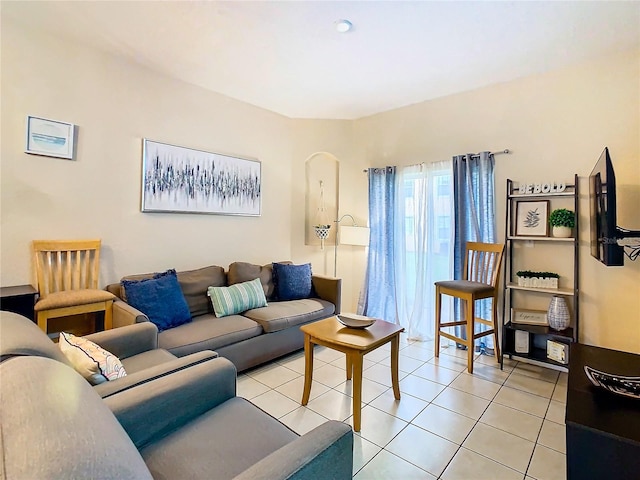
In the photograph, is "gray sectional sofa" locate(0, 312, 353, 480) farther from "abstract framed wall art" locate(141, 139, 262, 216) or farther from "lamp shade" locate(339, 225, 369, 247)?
"lamp shade" locate(339, 225, 369, 247)

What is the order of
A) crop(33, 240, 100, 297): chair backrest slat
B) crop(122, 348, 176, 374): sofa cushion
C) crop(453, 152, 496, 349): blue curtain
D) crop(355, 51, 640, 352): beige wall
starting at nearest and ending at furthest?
crop(122, 348, 176, 374): sofa cushion, crop(33, 240, 100, 297): chair backrest slat, crop(355, 51, 640, 352): beige wall, crop(453, 152, 496, 349): blue curtain

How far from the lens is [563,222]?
2.83m

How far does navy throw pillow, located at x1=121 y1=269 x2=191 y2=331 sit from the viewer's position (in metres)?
2.51

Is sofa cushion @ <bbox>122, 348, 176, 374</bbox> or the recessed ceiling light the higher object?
the recessed ceiling light

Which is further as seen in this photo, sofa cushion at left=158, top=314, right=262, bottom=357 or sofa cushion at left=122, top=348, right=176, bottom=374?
sofa cushion at left=158, top=314, right=262, bottom=357

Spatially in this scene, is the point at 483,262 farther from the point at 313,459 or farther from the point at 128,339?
the point at 128,339

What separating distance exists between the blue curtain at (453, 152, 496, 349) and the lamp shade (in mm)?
1080

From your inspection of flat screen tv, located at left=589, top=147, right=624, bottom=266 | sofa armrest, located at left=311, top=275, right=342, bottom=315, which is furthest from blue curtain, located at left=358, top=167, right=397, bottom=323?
flat screen tv, located at left=589, top=147, right=624, bottom=266

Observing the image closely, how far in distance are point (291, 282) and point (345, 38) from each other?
237 cm

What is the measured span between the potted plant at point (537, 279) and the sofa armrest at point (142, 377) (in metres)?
2.87

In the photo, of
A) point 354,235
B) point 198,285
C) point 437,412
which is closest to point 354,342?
point 437,412

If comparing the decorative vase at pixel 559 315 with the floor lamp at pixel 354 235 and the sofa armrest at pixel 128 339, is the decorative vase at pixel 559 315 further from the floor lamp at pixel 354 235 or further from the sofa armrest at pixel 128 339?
the sofa armrest at pixel 128 339

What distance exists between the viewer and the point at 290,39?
2.53m

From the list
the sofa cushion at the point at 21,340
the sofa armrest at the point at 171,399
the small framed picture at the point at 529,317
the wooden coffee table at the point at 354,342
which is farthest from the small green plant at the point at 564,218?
the sofa cushion at the point at 21,340
